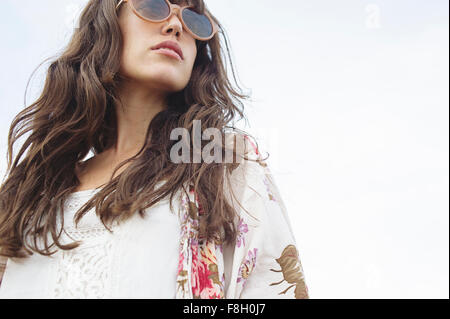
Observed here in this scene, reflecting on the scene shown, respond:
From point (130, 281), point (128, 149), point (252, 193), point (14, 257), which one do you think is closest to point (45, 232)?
point (14, 257)

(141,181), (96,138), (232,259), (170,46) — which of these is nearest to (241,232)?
(232,259)

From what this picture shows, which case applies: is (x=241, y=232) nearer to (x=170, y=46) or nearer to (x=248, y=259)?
(x=248, y=259)

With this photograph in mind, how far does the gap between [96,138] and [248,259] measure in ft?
3.41

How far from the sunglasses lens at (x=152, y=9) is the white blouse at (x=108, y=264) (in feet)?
2.75

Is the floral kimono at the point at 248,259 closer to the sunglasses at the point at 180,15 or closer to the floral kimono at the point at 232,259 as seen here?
the floral kimono at the point at 232,259

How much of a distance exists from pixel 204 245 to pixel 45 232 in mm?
554

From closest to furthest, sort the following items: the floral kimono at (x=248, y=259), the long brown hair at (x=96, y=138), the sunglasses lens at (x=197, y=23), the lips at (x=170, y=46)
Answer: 1. the floral kimono at (x=248, y=259)
2. the long brown hair at (x=96, y=138)
3. the lips at (x=170, y=46)
4. the sunglasses lens at (x=197, y=23)

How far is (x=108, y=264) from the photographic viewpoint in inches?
51.1

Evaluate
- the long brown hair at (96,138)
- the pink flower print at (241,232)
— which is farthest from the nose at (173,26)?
the pink flower print at (241,232)

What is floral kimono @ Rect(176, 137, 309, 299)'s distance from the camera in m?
1.25

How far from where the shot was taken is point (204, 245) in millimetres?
1351

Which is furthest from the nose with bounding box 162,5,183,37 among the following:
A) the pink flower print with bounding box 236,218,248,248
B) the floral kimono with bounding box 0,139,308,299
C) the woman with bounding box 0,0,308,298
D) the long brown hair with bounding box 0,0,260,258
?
the pink flower print with bounding box 236,218,248,248

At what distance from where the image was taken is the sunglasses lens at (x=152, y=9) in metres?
1.81
